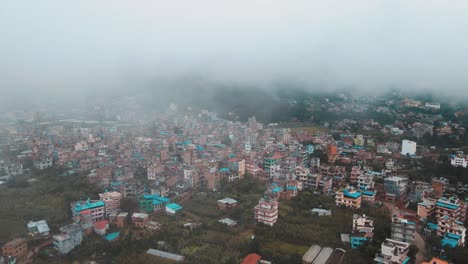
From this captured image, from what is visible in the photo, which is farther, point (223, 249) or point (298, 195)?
point (298, 195)

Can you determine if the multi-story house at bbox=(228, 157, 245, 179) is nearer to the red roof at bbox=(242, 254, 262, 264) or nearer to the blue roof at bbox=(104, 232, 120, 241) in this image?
the blue roof at bbox=(104, 232, 120, 241)

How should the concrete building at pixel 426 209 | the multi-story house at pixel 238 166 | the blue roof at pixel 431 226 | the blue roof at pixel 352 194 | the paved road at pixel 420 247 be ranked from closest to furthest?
the paved road at pixel 420 247
the blue roof at pixel 431 226
the concrete building at pixel 426 209
the blue roof at pixel 352 194
the multi-story house at pixel 238 166

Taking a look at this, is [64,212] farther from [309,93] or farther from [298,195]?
[309,93]

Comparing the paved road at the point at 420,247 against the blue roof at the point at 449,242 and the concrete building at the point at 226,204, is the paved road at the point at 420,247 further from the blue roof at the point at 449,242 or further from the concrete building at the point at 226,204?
the concrete building at the point at 226,204

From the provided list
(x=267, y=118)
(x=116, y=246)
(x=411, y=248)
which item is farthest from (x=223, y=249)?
(x=267, y=118)

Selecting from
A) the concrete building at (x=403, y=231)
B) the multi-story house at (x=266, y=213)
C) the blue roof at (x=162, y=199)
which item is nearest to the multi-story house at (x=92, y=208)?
the blue roof at (x=162, y=199)

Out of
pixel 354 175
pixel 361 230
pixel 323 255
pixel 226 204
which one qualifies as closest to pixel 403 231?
pixel 361 230

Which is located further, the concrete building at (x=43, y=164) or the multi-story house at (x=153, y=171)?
the concrete building at (x=43, y=164)
